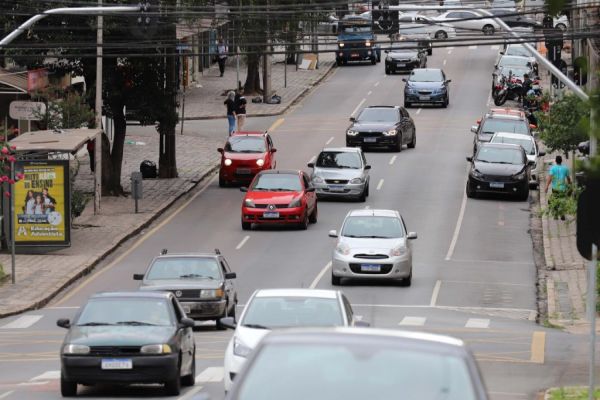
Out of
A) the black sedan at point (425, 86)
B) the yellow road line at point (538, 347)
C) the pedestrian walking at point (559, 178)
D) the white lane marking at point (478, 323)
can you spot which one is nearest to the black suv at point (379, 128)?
the black sedan at point (425, 86)

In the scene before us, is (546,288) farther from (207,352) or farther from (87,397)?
(87,397)

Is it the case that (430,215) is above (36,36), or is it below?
below

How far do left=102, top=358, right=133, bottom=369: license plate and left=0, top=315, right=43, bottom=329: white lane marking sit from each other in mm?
10165

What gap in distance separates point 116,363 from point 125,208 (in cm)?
2658

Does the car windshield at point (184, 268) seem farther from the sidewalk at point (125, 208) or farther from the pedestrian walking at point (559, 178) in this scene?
the pedestrian walking at point (559, 178)

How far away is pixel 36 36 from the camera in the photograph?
4328cm

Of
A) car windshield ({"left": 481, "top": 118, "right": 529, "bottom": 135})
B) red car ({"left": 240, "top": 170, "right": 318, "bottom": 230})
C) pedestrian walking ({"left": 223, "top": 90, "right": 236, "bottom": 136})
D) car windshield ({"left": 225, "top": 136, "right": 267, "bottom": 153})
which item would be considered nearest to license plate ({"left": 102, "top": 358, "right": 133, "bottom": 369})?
red car ({"left": 240, "top": 170, "right": 318, "bottom": 230})

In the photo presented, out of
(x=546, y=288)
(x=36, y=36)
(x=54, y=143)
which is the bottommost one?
(x=546, y=288)

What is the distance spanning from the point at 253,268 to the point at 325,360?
90.3 feet

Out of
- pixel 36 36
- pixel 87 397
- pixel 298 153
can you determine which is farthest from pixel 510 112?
pixel 87 397

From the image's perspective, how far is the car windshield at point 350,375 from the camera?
27.1ft

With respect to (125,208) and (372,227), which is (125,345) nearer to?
(372,227)

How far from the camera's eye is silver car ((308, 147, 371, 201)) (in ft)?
149

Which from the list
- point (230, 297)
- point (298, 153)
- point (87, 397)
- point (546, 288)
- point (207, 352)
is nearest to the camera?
point (87, 397)
